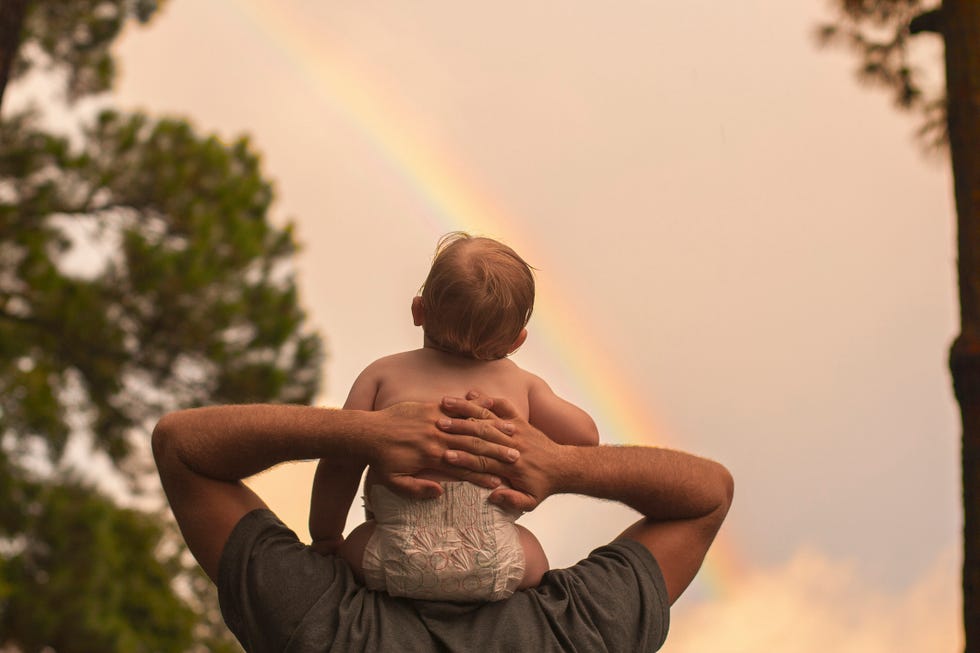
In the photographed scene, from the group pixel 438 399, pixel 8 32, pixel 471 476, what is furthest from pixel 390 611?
pixel 8 32

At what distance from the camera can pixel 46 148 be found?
1113 centimetres

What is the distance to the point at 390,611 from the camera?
182 cm

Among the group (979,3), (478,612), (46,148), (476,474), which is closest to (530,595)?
(478,612)

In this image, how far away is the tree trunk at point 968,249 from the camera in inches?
126

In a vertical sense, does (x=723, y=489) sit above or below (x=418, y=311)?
below

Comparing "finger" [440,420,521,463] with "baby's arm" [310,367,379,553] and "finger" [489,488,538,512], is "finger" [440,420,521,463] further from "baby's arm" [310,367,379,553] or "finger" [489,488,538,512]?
"baby's arm" [310,367,379,553]

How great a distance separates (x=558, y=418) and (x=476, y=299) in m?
0.30

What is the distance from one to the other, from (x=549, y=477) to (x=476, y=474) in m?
0.14

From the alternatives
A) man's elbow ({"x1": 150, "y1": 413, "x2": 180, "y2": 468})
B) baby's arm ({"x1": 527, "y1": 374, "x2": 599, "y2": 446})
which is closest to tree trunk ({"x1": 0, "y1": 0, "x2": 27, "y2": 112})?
man's elbow ({"x1": 150, "y1": 413, "x2": 180, "y2": 468})

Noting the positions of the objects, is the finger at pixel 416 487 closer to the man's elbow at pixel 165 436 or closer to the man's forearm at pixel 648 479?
the man's forearm at pixel 648 479

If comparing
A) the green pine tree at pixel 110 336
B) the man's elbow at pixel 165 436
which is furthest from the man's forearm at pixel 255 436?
the green pine tree at pixel 110 336

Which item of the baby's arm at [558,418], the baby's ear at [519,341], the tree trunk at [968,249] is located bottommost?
the baby's arm at [558,418]

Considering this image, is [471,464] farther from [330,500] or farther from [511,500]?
[330,500]

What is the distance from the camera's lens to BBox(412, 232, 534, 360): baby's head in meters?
1.88
